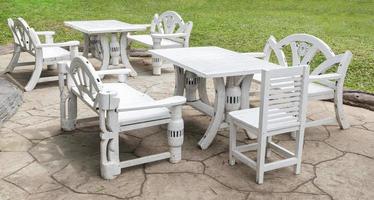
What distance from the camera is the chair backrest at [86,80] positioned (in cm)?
366

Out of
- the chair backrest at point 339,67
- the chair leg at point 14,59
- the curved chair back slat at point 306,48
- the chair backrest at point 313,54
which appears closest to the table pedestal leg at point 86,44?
the chair leg at point 14,59

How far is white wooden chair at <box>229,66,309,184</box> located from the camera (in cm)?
350

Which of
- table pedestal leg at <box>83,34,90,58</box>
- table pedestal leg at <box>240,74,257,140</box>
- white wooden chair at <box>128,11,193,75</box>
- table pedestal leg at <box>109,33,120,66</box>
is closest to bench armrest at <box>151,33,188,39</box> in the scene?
white wooden chair at <box>128,11,193,75</box>

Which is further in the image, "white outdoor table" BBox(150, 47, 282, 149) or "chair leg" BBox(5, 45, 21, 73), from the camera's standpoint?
"chair leg" BBox(5, 45, 21, 73)

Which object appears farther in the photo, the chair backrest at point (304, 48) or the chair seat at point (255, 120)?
the chair backrest at point (304, 48)

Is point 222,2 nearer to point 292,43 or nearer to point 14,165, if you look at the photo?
point 292,43

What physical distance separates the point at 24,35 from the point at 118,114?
338 centimetres

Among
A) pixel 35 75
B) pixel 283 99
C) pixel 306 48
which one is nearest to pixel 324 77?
pixel 306 48

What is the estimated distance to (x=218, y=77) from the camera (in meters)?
4.11

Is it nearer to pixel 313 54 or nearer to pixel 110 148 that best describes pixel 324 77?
pixel 313 54

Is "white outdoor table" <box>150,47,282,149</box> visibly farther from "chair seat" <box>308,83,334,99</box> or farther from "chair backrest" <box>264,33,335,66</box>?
"chair backrest" <box>264,33,335,66</box>

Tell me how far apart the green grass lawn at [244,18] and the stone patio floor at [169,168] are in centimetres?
268

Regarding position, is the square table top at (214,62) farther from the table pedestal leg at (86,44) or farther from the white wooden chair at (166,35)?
the table pedestal leg at (86,44)

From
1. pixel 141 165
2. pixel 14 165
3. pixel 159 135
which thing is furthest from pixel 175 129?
pixel 14 165
